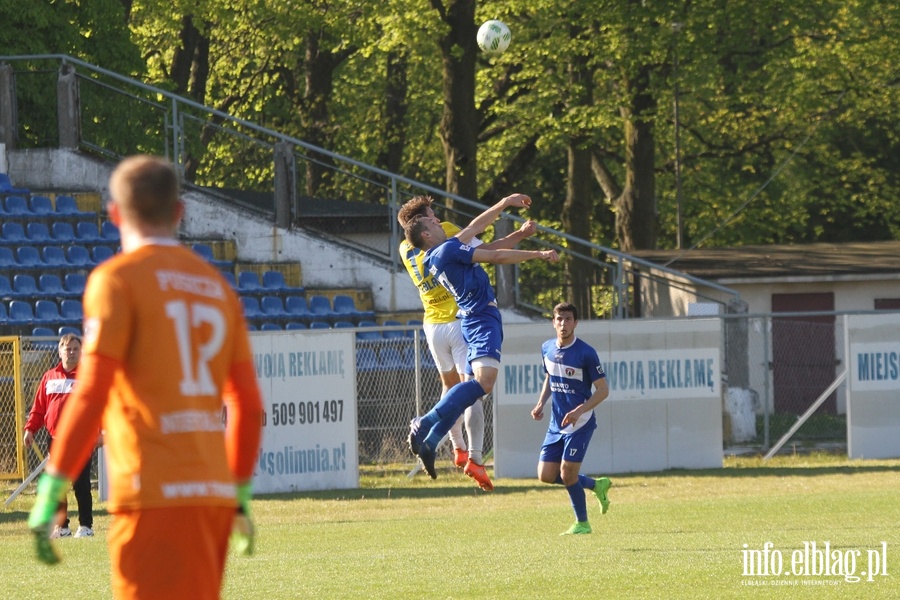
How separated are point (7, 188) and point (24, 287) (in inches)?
122

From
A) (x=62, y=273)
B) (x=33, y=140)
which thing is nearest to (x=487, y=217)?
(x=62, y=273)

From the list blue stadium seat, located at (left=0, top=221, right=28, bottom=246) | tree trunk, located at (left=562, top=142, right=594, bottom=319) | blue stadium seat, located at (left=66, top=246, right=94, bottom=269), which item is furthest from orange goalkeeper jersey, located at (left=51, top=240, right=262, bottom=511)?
tree trunk, located at (left=562, top=142, right=594, bottom=319)

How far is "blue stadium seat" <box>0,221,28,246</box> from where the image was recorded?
2272 cm

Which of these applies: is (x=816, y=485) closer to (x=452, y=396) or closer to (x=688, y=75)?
(x=452, y=396)

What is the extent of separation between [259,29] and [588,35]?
25.2 feet

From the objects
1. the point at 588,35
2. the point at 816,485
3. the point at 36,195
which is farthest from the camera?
the point at 588,35

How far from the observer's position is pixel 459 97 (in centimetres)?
2942

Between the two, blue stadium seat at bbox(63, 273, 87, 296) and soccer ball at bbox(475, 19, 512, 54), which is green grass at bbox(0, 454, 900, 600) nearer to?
blue stadium seat at bbox(63, 273, 87, 296)

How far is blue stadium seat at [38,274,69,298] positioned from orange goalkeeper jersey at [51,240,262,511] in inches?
701

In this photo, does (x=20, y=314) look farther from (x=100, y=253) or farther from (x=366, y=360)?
(x=366, y=360)

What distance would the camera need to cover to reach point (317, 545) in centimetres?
1280

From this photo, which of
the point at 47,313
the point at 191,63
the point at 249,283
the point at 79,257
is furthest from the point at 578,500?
the point at 191,63

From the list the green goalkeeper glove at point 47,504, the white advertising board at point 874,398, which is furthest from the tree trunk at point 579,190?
the green goalkeeper glove at point 47,504

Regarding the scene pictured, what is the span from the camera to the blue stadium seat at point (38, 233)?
2302 centimetres
